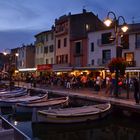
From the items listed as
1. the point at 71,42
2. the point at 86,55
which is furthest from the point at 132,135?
the point at 71,42

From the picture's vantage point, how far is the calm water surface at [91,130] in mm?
18516

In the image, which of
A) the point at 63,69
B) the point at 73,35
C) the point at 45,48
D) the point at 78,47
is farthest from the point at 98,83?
the point at 45,48

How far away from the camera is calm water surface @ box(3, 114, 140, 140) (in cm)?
1852

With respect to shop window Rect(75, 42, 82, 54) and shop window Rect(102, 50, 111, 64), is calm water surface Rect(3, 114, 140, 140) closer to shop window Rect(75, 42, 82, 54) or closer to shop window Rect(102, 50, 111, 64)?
shop window Rect(102, 50, 111, 64)

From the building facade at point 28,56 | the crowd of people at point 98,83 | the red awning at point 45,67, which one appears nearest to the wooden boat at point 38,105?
the crowd of people at point 98,83

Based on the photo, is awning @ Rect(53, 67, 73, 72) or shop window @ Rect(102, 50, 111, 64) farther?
awning @ Rect(53, 67, 73, 72)

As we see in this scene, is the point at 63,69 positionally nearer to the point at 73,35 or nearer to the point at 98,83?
the point at 73,35

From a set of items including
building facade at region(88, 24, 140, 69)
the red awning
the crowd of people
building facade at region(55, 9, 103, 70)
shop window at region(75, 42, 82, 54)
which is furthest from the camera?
the red awning

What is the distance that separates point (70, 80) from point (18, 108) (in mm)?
15983

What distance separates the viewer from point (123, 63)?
2611 centimetres

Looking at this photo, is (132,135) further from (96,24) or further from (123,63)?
(96,24)

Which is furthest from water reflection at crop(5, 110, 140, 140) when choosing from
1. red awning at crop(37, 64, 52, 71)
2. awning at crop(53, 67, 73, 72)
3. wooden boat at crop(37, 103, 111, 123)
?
red awning at crop(37, 64, 52, 71)

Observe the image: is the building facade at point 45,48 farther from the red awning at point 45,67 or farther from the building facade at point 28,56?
the building facade at point 28,56

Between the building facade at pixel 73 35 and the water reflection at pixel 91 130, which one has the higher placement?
the building facade at pixel 73 35
